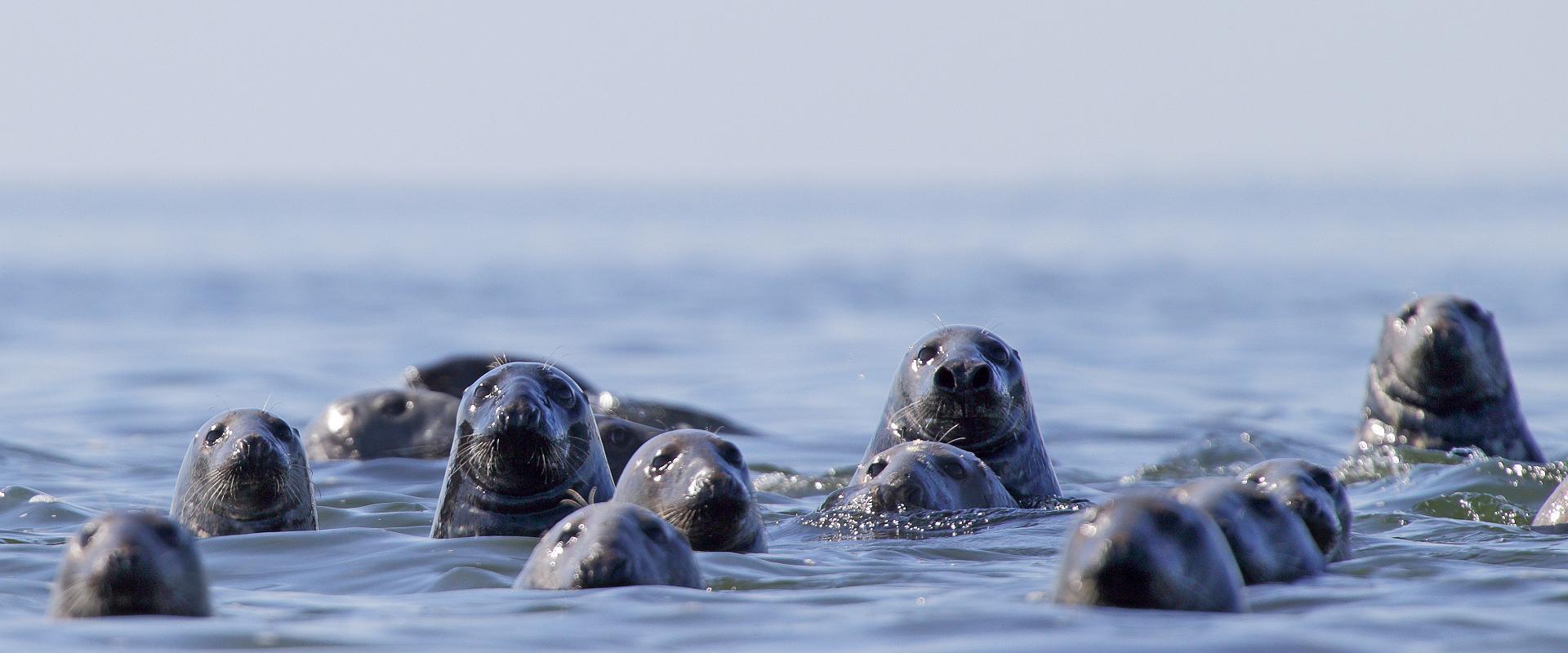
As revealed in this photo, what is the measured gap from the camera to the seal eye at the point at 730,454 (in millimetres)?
A: 7246

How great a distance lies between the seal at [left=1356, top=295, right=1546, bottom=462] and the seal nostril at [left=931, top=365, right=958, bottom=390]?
3418 mm

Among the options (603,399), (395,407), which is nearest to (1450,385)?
(603,399)

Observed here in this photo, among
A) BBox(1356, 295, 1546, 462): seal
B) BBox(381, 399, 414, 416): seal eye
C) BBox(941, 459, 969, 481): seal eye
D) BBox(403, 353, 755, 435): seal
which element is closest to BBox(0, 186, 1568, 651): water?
BBox(941, 459, 969, 481): seal eye

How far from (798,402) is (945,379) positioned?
7877mm

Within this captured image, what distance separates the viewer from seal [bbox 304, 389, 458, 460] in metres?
11.7

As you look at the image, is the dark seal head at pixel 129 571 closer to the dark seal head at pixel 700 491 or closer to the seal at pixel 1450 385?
the dark seal head at pixel 700 491

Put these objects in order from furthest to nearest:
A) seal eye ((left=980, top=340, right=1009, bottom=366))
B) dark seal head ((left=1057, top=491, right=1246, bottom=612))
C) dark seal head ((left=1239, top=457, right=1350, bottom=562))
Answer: seal eye ((left=980, top=340, right=1009, bottom=366)) < dark seal head ((left=1239, top=457, right=1350, bottom=562)) < dark seal head ((left=1057, top=491, right=1246, bottom=612))

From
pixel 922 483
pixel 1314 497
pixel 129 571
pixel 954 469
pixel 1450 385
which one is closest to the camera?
pixel 129 571

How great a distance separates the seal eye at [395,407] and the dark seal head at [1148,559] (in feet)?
23.2

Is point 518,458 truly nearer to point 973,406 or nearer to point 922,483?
point 922,483

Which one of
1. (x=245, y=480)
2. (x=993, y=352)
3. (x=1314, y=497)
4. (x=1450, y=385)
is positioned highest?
(x=993, y=352)

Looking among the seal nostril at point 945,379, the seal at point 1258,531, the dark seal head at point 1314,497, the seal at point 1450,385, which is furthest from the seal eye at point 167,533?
the seal at point 1450,385

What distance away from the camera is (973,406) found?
889 centimetres

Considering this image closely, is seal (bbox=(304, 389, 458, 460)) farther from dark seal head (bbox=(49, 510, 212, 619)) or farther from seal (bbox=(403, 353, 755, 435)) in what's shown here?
dark seal head (bbox=(49, 510, 212, 619))
